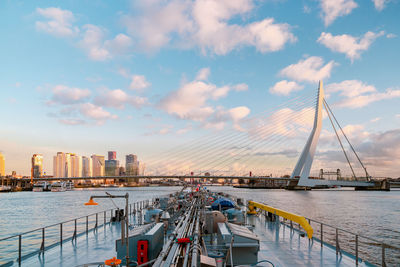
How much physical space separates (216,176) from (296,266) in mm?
78725

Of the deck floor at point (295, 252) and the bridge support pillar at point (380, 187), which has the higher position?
the deck floor at point (295, 252)

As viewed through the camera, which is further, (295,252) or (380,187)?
(380,187)

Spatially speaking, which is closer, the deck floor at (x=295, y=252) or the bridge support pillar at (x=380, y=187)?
the deck floor at (x=295, y=252)

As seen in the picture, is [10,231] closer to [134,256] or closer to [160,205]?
[160,205]

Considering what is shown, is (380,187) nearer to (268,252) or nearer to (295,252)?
(295,252)

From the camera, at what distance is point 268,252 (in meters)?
12.2

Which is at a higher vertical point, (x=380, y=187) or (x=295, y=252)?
(x=295, y=252)

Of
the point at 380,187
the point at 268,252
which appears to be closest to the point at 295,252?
the point at 268,252

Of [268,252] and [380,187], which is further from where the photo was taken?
[380,187]

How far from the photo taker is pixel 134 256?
360 inches

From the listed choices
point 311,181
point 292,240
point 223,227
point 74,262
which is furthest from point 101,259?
point 311,181

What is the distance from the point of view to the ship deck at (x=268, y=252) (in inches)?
425

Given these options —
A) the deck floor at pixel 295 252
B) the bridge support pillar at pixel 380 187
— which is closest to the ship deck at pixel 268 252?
the deck floor at pixel 295 252

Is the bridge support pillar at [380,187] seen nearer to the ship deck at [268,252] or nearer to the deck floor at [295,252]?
the deck floor at [295,252]
